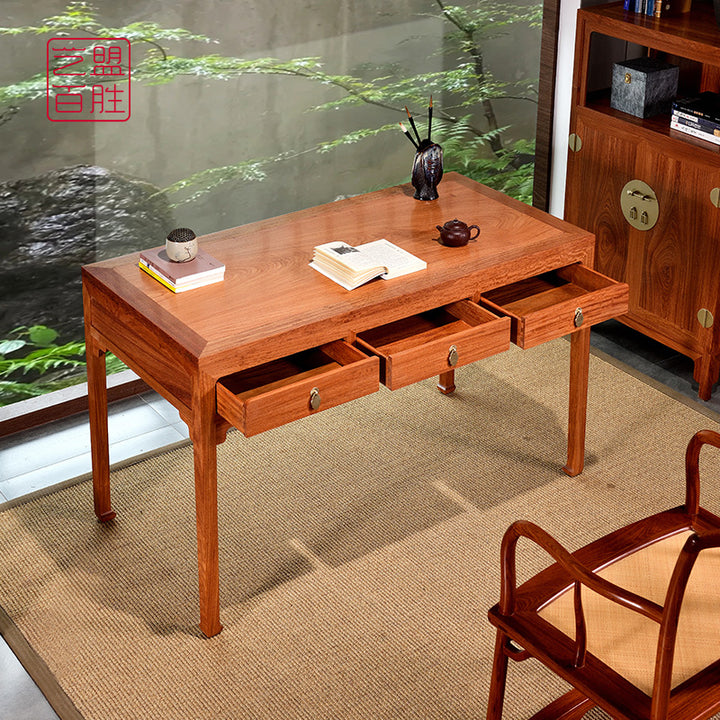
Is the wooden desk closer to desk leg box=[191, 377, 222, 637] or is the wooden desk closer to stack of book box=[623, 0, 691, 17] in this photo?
desk leg box=[191, 377, 222, 637]

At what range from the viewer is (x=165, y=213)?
3383 millimetres

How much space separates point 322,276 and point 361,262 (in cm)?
11

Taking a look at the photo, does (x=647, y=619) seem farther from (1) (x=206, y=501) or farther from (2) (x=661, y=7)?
(2) (x=661, y=7)

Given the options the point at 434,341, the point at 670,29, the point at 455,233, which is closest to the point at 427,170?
the point at 455,233

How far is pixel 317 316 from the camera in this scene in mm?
2395

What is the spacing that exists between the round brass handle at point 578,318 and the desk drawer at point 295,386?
591 millimetres

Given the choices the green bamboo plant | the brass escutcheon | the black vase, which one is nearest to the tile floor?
the brass escutcheon

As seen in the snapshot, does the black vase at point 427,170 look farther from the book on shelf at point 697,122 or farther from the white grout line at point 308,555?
the white grout line at point 308,555

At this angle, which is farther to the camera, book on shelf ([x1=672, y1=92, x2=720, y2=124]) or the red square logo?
book on shelf ([x1=672, y1=92, x2=720, y2=124])

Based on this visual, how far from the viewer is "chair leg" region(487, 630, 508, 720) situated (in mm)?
1939

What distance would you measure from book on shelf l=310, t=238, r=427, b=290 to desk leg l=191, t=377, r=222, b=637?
0.46m

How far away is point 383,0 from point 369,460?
5.12 feet

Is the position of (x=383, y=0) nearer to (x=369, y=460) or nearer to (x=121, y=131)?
(x=121, y=131)

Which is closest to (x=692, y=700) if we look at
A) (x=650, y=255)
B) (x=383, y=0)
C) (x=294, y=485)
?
(x=294, y=485)
